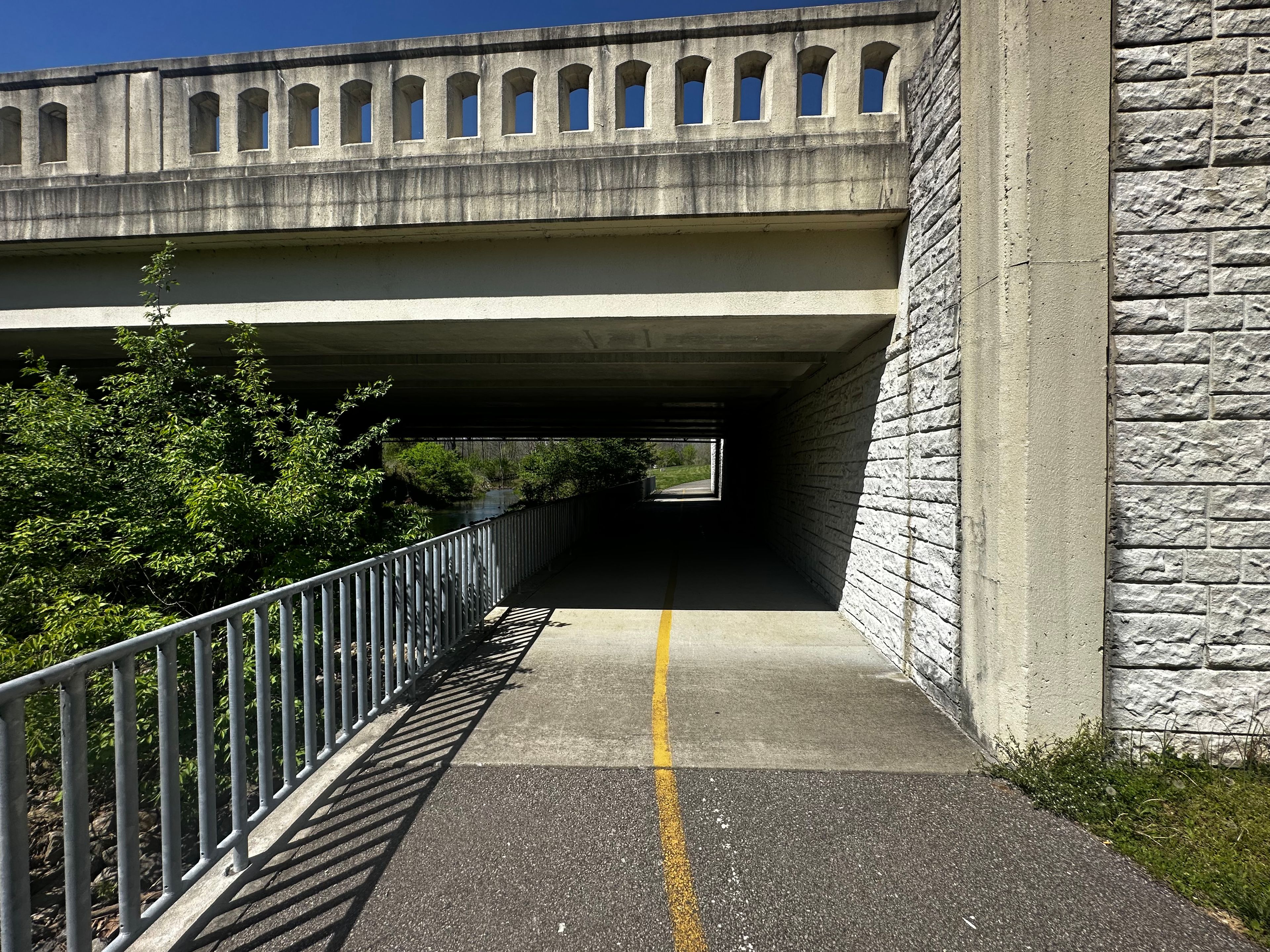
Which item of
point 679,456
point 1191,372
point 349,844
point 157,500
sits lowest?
point 349,844

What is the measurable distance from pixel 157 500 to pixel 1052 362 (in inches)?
262

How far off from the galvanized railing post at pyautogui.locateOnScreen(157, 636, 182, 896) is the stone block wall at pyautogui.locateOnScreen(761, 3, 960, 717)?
4.59 metres

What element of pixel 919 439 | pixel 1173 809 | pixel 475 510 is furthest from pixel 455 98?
pixel 475 510

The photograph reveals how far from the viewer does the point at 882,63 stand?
19.0 feet

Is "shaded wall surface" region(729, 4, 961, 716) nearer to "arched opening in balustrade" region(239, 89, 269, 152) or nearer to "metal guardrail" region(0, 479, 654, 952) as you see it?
"metal guardrail" region(0, 479, 654, 952)

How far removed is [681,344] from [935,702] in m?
4.70

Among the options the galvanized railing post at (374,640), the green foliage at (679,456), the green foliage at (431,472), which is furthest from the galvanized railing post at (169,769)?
the green foliage at (679,456)

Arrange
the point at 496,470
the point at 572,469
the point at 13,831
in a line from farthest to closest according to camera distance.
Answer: the point at 496,470, the point at 572,469, the point at 13,831

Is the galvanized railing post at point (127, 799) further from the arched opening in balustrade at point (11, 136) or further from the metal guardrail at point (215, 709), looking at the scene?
the arched opening in balustrade at point (11, 136)

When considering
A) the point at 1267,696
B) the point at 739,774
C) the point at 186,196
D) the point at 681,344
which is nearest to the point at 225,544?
the point at 186,196

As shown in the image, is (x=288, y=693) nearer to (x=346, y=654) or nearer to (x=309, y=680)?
(x=309, y=680)

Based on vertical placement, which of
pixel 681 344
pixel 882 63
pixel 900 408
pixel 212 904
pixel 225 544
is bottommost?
pixel 212 904

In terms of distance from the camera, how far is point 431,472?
29281 mm

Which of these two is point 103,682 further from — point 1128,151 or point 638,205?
point 1128,151
